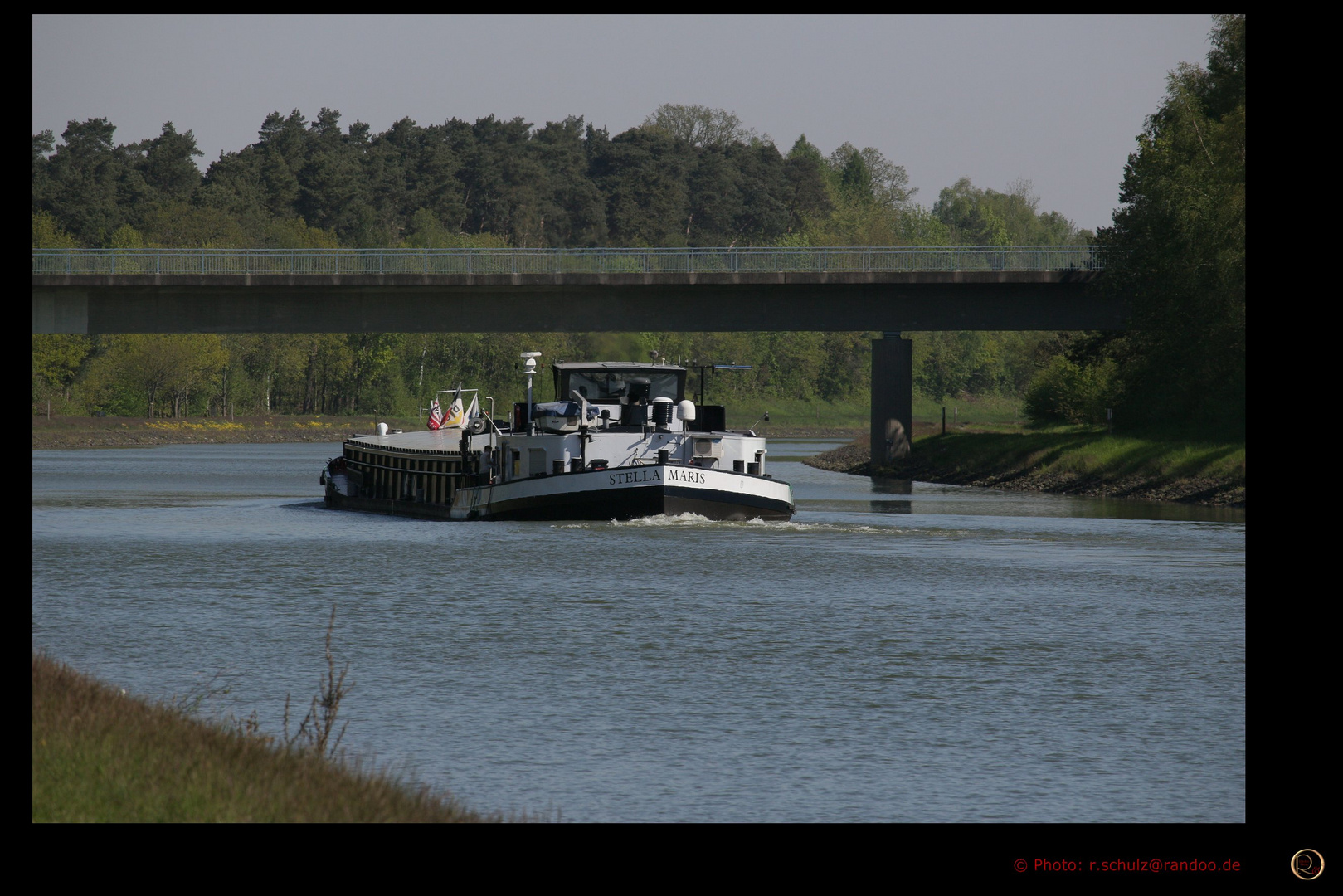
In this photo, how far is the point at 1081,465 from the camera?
60.8 meters

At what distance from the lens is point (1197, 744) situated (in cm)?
1556

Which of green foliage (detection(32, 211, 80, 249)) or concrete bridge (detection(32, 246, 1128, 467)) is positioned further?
green foliage (detection(32, 211, 80, 249))

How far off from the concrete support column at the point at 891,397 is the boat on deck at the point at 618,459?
29.8 m

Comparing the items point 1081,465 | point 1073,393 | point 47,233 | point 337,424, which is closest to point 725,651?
point 1081,465

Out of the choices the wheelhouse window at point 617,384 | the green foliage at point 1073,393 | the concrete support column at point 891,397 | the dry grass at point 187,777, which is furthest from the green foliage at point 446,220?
the dry grass at point 187,777

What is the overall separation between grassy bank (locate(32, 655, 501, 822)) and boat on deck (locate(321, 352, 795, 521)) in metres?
28.4

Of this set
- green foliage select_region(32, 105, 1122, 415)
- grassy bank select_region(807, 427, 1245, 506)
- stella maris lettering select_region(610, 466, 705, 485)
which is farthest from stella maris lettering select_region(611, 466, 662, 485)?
green foliage select_region(32, 105, 1122, 415)

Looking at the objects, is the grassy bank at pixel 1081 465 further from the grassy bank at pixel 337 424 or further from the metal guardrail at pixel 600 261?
the grassy bank at pixel 337 424

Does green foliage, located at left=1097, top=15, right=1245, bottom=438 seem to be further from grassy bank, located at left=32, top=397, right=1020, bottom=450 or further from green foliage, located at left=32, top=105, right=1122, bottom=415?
green foliage, located at left=32, top=105, right=1122, bottom=415

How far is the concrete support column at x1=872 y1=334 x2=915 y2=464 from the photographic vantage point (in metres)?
74.5

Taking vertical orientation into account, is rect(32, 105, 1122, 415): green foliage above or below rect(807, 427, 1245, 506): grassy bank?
above

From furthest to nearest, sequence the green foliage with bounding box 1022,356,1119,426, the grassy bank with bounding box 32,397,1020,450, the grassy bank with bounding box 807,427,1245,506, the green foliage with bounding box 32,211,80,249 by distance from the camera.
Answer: the green foliage with bounding box 32,211,80,249 < the grassy bank with bounding box 32,397,1020,450 < the green foliage with bounding box 1022,356,1119,426 < the grassy bank with bounding box 807,427,1245,506
